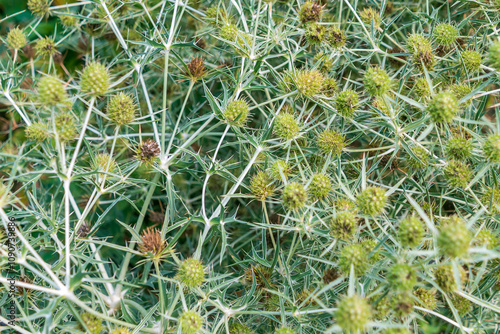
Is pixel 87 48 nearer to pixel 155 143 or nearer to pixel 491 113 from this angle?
pixel 155 143

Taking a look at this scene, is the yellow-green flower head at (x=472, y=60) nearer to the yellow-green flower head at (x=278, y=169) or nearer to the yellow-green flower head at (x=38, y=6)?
the yellow-green flower head at (x=278, y=169)

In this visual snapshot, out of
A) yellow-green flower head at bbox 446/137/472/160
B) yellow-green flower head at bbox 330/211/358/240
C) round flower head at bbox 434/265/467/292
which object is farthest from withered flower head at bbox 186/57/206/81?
round flower head at bbox 434/265/467/292

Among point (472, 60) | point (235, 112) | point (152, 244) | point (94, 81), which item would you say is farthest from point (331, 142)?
point (94, 81)

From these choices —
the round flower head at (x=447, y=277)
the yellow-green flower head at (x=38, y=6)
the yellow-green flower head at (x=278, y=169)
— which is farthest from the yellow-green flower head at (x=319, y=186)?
the yellow-green flower head at (x=38, y=6)

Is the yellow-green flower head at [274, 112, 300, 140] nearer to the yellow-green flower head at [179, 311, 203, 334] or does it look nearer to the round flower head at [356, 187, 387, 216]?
the round flower head at [356, 187, 387, 216]

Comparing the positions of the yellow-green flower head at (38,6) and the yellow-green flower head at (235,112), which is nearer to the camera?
the yellow-green flower head at (235,112)

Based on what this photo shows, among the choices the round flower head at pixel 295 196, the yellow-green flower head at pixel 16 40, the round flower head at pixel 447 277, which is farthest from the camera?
the yellow-green flower head at pixel 16 40
